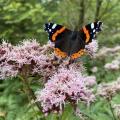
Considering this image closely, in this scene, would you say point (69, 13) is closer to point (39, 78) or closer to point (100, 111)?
point (100, 111)

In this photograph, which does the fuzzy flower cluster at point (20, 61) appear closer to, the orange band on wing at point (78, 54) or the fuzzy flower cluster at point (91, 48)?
the orange band on wing at point (78, 54)

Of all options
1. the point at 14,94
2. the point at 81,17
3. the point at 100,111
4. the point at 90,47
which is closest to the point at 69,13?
the point at 81,17

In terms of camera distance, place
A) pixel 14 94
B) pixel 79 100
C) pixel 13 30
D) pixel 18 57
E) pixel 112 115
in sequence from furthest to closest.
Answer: pixel 13 30 → pixel 14 94 → pixel 112 115 → pixel 18 57 → pixel 79 100

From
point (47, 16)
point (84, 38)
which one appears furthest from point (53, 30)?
point (47, 16)

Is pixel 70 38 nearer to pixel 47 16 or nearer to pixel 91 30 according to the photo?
pixel 91 30

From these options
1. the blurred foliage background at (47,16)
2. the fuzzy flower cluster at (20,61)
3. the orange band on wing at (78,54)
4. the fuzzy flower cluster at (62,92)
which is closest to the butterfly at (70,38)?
the orange band on wing at (78,54)

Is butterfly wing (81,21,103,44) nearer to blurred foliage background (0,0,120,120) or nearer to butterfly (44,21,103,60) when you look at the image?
butterfly (44,21,103,60)
